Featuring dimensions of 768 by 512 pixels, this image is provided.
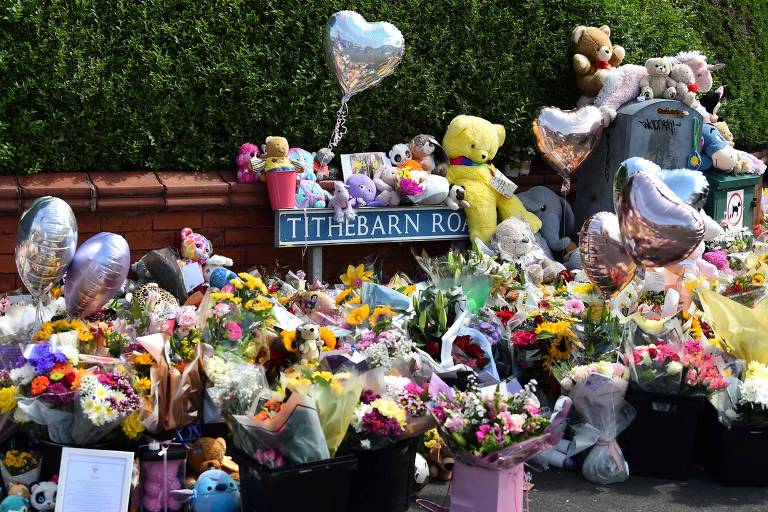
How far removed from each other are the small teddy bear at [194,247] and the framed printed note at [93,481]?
8.62ft

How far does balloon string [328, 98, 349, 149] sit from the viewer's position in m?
6.58

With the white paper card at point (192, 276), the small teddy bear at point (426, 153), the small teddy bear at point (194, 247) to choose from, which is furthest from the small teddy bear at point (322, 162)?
the white paper card at point (192, 276)

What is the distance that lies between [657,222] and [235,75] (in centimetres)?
313

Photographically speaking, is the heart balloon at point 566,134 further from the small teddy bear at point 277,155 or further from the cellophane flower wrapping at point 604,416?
the cellophane flower wrapping at point 604,416

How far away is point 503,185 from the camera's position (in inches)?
278

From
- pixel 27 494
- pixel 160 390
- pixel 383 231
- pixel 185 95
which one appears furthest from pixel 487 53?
pixel 27 494

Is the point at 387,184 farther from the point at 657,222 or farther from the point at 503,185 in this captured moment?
the point at 657,222

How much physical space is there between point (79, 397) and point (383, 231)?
3.34 meters

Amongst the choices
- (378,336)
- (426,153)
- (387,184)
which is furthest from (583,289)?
(426,153)

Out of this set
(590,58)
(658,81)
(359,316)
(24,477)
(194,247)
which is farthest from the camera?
(590,58)

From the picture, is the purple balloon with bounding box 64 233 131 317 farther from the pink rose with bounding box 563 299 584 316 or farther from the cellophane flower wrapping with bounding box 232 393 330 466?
the pink rose with bounding box 563 299 584 316

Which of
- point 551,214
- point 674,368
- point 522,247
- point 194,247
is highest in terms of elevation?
point 551,214

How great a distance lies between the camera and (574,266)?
7.14 meters

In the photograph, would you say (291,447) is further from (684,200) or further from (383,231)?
(383,231)
